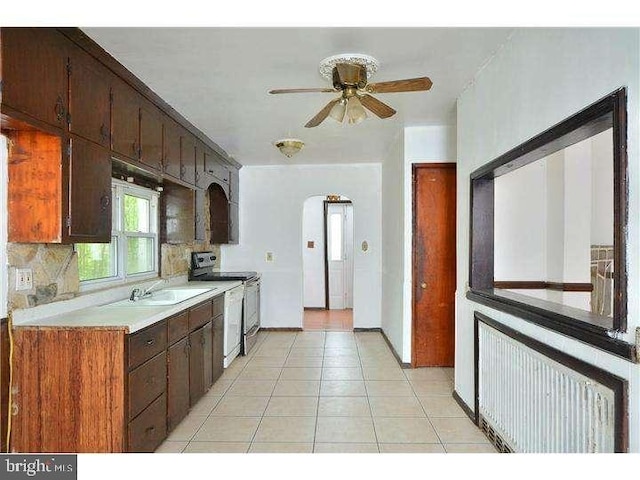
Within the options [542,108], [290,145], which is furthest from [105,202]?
[542,108]

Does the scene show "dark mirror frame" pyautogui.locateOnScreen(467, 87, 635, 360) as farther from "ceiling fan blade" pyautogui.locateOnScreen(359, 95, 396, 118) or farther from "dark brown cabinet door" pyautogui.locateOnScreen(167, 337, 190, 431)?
"dark brown cabinet door" pyautogui.locateOnScreen(167, 337, 190, 431)

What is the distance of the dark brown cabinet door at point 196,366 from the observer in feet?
9.25

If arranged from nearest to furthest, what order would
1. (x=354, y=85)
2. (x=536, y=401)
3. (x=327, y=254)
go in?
(x=536, y=401), (x=354, y=85), (x=327, y=254)

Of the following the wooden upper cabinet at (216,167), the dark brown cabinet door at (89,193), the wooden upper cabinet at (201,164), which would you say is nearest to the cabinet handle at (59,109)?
the dark brown cabinet door at (89,193)

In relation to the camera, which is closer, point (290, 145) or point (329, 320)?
point (290, 145)

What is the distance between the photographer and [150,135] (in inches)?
110

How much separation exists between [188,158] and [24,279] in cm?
190

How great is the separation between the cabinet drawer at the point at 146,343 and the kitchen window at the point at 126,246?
661 millimetres

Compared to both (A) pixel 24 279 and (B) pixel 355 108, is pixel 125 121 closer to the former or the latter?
(A) pixel 24 279

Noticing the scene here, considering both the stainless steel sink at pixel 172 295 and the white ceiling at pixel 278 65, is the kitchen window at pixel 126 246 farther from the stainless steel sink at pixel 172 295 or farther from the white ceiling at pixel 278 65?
the white ceiling at pixel 278 65

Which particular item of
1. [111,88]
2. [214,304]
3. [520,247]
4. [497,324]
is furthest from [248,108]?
[520,247]
